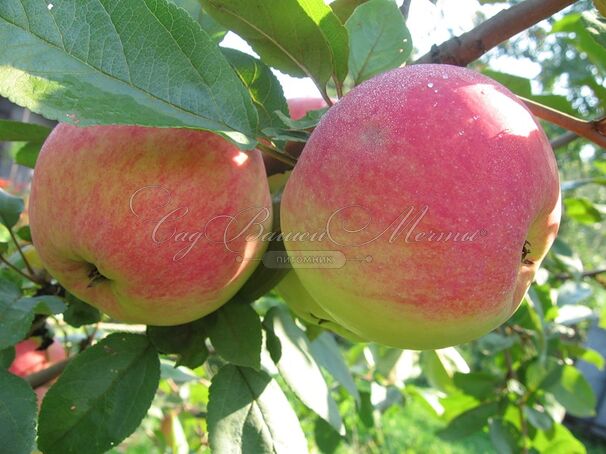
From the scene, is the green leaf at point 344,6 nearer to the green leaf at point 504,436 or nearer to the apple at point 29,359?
the apple at point 29,359

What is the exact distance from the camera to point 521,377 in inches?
60.5

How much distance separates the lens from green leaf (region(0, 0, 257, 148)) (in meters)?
0.52

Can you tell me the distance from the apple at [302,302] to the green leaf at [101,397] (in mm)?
194

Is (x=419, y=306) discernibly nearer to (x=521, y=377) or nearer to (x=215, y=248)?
(x=215, y=248)

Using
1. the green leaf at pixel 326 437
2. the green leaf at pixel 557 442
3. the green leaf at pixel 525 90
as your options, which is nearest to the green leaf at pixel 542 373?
the green leaf at pixel 557 442

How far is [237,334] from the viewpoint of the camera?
753 mm

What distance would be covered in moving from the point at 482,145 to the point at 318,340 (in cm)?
67

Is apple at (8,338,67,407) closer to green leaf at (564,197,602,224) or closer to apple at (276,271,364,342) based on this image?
apple at (276,271,364,342)

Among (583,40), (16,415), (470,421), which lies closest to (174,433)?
(470,421)

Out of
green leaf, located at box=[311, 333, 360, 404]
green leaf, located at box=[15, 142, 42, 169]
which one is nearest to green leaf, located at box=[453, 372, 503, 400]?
green leaf, located at box=[311, 333, 360, 404]

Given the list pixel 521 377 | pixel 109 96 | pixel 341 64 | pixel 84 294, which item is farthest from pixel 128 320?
pixel 521 377

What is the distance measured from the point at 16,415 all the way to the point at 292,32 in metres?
0.52

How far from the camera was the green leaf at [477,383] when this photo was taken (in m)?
Result: 1.47

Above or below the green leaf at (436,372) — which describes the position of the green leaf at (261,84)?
above
